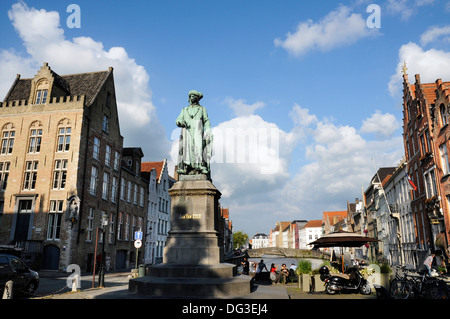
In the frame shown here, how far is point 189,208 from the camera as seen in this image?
1156cm

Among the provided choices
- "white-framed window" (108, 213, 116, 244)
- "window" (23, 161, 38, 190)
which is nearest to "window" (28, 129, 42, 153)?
"window" (23, 161, 38, 190)

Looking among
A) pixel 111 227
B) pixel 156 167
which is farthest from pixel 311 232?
pixel 111 227

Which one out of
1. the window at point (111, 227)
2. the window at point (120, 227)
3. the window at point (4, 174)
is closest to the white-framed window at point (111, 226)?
the window at point (111, 227)

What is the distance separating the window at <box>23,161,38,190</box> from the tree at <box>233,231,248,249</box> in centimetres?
11949

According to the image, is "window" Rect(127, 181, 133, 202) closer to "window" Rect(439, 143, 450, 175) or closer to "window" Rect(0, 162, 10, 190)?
"window" Rect(0, 162, 10, 190)

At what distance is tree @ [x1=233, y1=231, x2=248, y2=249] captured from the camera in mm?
142500

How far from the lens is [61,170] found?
92.5 ft

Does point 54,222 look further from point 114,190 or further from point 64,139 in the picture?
point 114,190

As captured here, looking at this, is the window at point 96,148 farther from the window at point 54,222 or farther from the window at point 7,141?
the window at point 7,141

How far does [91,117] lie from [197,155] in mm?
21642

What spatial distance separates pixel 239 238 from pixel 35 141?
4780 inches

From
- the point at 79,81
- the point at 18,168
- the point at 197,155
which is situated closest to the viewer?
the point at 197,155

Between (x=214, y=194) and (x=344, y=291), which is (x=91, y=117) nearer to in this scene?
(x=214, y=194)
